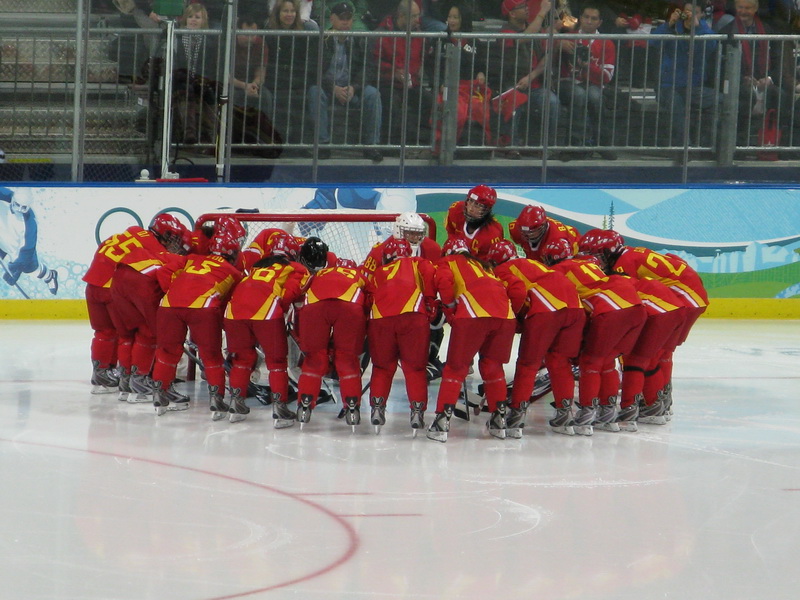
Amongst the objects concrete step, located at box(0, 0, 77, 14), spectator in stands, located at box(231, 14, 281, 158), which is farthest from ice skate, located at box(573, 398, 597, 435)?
concrete step, located at box(0, 0, 77, 14)

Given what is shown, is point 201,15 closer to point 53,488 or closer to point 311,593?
point 53,488

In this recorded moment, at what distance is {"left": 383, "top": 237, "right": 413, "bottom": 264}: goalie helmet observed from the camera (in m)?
5.54

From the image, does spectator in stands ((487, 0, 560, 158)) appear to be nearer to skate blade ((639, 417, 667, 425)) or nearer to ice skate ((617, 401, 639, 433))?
skate blade ((639, 417, 667, 425))

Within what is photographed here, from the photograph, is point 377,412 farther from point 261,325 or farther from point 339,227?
point 339,227

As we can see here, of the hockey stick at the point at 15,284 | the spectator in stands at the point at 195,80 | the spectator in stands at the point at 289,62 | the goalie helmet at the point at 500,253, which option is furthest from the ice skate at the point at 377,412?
the spectator in stands at the point at 289,62

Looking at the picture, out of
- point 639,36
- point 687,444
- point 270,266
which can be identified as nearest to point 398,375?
point 270,266

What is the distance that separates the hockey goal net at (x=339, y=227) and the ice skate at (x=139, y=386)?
5.31ft

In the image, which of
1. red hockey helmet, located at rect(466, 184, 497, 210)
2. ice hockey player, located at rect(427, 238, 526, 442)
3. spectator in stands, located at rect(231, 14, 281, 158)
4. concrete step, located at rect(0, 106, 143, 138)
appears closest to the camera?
ice hockey player, located at rect(427, 238, 526, 442)

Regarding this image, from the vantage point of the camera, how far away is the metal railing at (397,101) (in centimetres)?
1002

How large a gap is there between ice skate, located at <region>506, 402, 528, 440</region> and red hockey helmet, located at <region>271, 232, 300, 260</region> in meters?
1.39

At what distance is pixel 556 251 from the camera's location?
229 inches

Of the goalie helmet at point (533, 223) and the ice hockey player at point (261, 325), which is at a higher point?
the goalie helmet at point (533, 223)

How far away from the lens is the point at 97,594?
10.4 ft

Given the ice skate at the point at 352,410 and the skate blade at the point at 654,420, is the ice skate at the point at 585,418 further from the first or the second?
the ice skate at the point at 352,410
